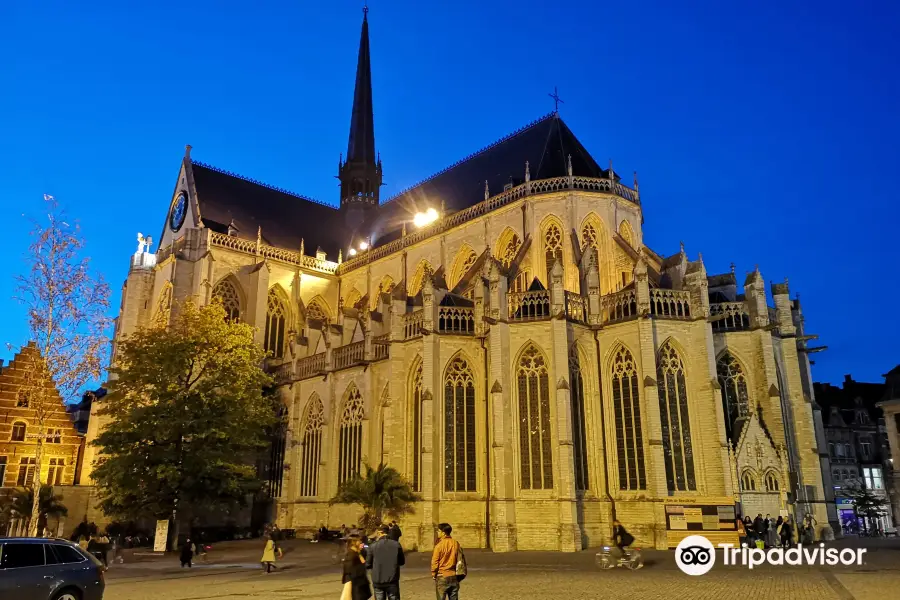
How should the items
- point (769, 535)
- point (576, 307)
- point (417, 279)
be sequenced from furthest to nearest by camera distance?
point (417, 279)
point (576, 307)
point (769, 535)

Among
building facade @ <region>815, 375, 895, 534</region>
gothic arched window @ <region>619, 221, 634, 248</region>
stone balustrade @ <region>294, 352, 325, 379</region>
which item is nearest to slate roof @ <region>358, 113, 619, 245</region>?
gothic arched window @ <region>619, 221, 634, 248</region>

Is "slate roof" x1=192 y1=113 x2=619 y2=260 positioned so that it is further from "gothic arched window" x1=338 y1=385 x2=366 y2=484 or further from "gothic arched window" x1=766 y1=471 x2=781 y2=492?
"gothic arched window" x1=766 y1=471 x2=781 y2=492

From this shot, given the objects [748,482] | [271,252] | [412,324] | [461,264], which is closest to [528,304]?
[412,324]

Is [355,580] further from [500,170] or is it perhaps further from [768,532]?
[500,170]

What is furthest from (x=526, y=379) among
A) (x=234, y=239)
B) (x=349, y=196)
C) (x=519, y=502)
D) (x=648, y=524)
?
(x=349, y=196)

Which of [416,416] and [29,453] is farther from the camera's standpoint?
[29,453]

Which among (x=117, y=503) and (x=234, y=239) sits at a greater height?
(x=234, y=239)

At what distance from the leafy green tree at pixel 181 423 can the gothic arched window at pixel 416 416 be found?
5.56 meters

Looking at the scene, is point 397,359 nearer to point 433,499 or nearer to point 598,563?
point 433,499

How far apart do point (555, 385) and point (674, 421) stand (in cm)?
448

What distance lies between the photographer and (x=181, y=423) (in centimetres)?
2333

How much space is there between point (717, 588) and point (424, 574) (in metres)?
6.93

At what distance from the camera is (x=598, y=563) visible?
1670cm

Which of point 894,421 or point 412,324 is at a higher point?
point 412,324
